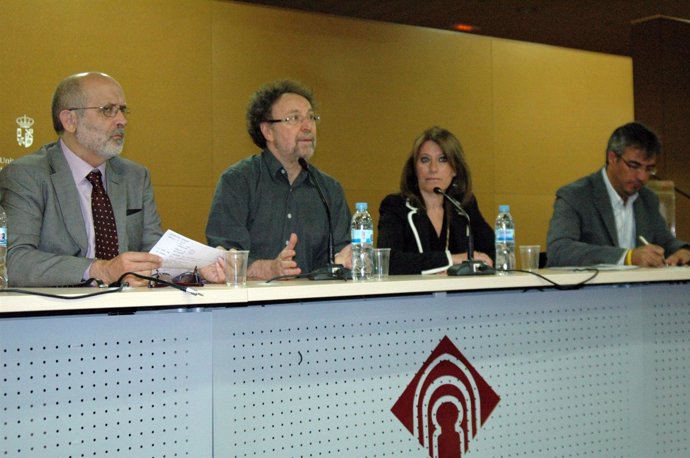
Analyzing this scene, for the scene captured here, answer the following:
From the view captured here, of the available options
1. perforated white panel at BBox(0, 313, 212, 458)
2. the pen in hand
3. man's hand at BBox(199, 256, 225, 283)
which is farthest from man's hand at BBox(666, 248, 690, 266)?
perforated white panel at BBox(0, 313, 212, 458)

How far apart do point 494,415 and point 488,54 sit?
3958 millimetres

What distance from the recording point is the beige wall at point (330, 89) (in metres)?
4.22

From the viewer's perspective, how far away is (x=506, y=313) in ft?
7.88

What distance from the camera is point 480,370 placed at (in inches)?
91.1

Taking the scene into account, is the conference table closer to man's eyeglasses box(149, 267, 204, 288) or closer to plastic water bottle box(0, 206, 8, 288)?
man's eyeglasses box(149, 267, 204, 288)

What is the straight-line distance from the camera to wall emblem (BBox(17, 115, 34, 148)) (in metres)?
4.03

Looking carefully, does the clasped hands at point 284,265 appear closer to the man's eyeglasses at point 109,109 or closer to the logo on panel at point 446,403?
the logo on panel at point 446,403

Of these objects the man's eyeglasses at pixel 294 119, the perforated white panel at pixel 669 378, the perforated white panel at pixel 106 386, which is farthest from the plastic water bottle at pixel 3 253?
the perforated white panel at pixel 669 378

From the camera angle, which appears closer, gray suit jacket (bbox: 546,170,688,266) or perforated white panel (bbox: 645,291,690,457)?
perforated white panel (bbox: 645,291,690,457)

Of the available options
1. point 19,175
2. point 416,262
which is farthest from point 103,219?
point 416,262

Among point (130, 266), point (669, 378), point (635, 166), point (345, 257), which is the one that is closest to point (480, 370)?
point (345, 257)

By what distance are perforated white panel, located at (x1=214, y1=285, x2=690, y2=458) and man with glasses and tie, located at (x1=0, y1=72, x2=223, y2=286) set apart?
60 centimetres

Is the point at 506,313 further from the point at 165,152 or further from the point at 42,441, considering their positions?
the point at 165,152

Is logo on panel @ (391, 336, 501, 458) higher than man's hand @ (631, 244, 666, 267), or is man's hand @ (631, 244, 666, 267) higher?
man's hand @ (631, 244, 666, 267)
